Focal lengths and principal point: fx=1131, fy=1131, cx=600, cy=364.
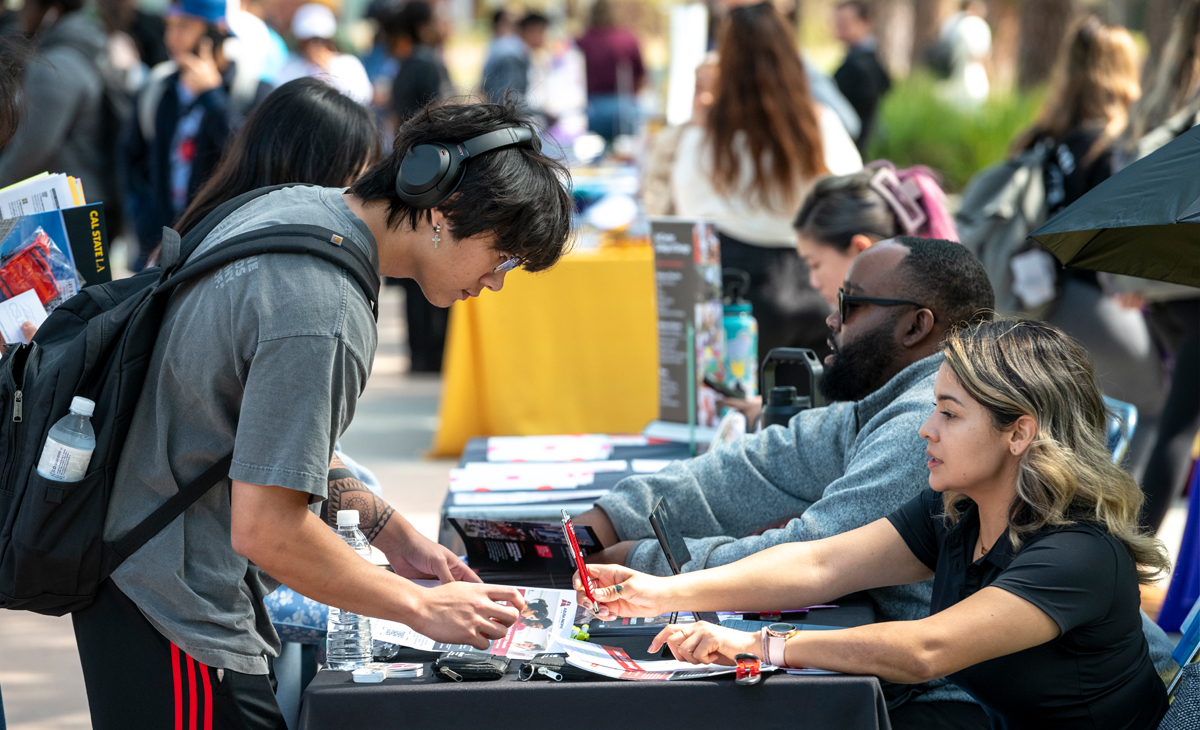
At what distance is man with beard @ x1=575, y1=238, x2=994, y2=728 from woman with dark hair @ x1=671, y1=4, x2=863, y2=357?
6.24 feet

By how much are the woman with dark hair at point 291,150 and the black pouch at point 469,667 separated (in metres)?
1.32

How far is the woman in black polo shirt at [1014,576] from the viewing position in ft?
5.80

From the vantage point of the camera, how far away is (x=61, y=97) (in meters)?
5.47

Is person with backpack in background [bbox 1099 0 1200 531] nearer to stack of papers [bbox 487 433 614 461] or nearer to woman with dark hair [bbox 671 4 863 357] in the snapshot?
woman with dark hair [bbox 671 4 863 357]

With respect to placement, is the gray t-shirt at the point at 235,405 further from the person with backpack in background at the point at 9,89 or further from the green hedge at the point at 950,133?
the green hedge at the point at 950,133

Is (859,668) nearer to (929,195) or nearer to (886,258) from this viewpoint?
(886,258)

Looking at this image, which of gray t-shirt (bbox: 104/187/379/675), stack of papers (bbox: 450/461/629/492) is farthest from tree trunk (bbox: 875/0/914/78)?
gray t-shirt (bbox: 104/187/379/675)

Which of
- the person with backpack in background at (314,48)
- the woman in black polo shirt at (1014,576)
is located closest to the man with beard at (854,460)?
the woman in black polo shirt at (1014,576)

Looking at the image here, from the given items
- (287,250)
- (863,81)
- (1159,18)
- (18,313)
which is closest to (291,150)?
(18,313)

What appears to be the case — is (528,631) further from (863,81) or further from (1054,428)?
(863,81)

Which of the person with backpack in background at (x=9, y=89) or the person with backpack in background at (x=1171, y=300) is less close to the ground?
the person with backpack in background at (x=9, y=89)

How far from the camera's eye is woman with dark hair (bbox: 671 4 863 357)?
4.57m

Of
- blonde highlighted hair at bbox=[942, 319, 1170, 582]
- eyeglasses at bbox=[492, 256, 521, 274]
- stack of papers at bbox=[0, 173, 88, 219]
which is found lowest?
blonde highlighted hair at bbox=[942, 319, 1170, 582]

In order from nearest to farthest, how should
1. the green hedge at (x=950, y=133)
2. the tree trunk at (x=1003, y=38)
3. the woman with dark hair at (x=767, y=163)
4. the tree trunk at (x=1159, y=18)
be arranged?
1. the woman with dark hair at (x=767, y=163)
2. the tree trunk at (x=1159, y=18)
3. the green hedge at (x=950, y=133)
4. the tree trunk at (x=1003, y=38)
